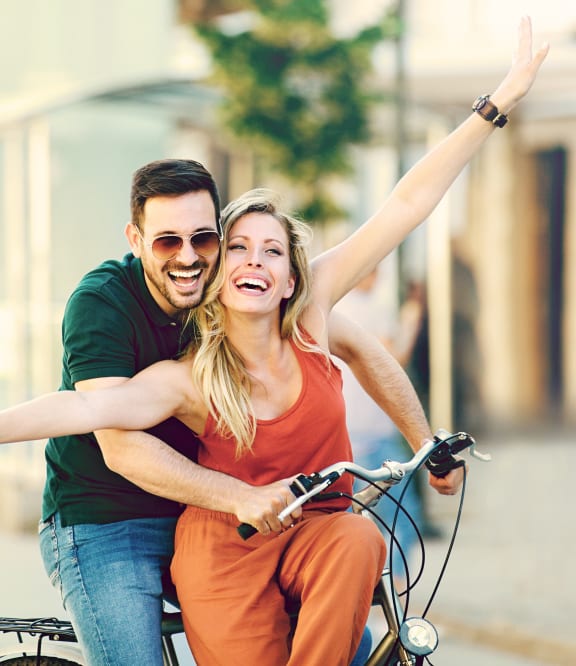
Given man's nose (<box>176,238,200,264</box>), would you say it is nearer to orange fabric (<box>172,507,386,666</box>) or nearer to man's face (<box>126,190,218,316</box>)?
man's face (<box>126,190,218,316</box>)

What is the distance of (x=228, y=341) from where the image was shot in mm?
2979

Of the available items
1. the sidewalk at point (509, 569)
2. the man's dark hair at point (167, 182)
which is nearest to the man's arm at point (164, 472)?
the man's dark hair at point (167, 182)

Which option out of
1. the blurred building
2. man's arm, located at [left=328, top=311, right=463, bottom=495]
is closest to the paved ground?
the blurred building

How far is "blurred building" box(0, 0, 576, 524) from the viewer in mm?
9648

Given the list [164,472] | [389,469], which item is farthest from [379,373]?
[164,472]

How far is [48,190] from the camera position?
9.73 meters

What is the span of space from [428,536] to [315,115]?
3317 mm

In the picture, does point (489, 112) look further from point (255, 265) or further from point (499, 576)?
point (499, 576)

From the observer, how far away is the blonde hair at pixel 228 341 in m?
2.81

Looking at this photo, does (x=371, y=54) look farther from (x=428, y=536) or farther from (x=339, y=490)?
(x=339, y=490)

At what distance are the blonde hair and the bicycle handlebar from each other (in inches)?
8.5

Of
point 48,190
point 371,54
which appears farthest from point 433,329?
point 48,190

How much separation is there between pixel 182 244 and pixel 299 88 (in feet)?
22.2

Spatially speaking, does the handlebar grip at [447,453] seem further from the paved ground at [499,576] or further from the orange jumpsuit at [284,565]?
the paved ground at [499,576]
